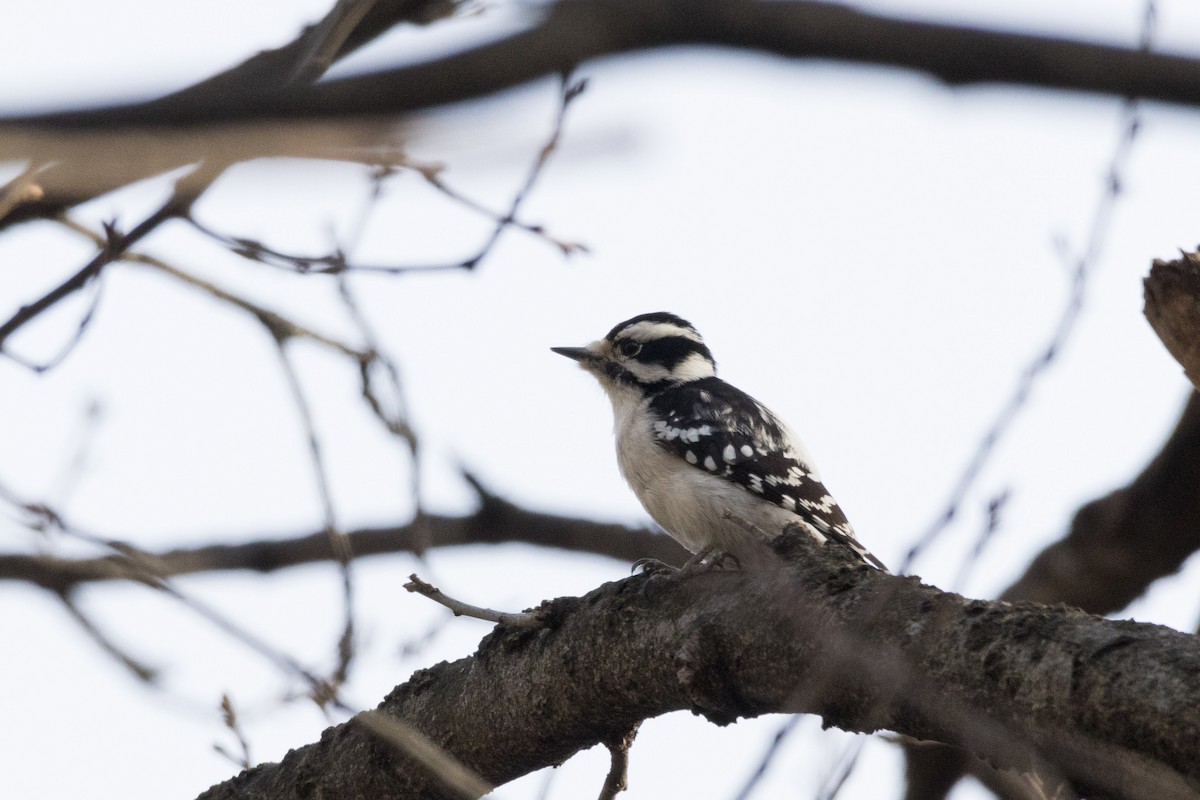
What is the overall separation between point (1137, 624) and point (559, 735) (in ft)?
6.56

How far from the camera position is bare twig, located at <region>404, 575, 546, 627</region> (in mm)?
3836

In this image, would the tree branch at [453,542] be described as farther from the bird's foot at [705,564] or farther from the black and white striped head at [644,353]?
the bird's foot at [705,564]

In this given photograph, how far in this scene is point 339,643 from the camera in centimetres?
471

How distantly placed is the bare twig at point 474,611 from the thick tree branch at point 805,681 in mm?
59

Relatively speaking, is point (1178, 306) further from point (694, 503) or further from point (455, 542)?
point (455, 542)

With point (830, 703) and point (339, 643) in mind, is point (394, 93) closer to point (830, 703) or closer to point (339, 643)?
point (830, 703)

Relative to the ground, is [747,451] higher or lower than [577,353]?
lower

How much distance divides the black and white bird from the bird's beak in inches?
19.2

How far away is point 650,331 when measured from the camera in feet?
27.4

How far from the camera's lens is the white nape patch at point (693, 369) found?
8.19m

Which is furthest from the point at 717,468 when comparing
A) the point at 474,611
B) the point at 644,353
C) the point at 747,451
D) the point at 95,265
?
the point at 95,265

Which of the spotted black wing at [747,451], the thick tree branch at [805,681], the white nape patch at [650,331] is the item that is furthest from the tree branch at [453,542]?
the thick tree branch at [805,681]

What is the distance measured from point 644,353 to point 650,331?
162 millimetres

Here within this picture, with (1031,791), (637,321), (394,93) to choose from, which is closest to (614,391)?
(637,321)
